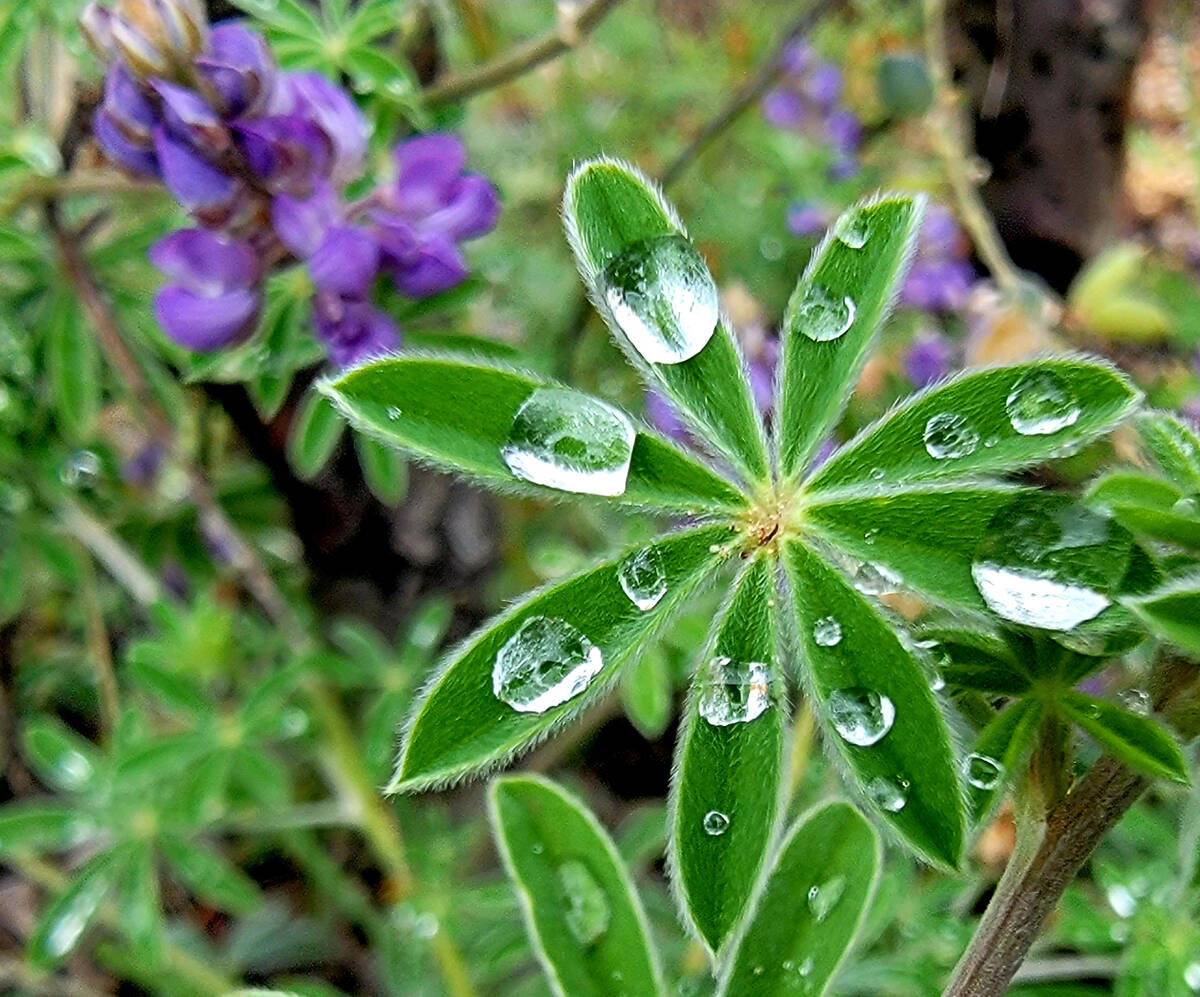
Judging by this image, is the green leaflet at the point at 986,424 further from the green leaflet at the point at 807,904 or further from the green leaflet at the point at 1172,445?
the green leaflet at the point at 807,904

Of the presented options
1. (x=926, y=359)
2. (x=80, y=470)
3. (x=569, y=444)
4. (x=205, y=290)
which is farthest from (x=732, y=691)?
(x=80, y=470)

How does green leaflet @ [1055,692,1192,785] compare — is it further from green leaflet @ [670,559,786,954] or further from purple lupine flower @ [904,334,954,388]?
purple lupine flower @ [904,334,954,388]

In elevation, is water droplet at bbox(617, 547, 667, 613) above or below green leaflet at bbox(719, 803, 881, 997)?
above

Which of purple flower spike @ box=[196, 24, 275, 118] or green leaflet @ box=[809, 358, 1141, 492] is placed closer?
green leaflet @ box=[809, 358, 1141, 492]

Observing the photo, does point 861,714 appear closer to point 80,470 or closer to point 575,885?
Result: point 575,885

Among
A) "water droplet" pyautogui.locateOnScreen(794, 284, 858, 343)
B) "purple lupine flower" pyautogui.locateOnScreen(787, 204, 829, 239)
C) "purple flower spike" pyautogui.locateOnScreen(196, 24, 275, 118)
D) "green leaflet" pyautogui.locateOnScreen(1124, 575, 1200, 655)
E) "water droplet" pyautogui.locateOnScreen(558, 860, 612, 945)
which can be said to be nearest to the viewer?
"green leaflet" pyautogui.locateOnScreen(1124, 575, 1200, 655)

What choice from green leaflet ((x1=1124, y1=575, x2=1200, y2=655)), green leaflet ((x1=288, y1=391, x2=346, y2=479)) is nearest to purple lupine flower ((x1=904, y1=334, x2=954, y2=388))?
green leaflet ((x1=288, y1=391, x2=346, y2=479))

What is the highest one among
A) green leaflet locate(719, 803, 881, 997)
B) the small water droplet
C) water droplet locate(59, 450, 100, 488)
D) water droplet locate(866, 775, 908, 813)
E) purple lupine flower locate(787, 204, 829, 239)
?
water droplet locate(866, 775, 908, 813)

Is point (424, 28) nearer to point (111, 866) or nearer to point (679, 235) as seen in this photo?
point (679, 235)
